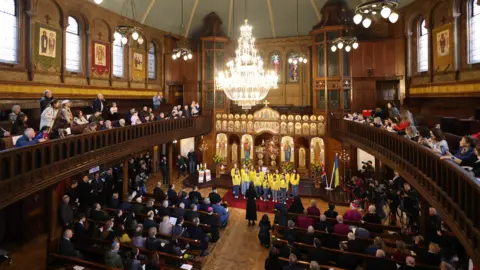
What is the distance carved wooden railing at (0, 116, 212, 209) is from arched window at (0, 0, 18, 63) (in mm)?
5642

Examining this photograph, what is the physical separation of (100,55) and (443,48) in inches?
702

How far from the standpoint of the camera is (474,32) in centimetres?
1206

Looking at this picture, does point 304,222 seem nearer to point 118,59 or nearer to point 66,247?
point 66,247

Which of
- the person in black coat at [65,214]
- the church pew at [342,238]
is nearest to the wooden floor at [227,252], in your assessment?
the church pew at [342,238]

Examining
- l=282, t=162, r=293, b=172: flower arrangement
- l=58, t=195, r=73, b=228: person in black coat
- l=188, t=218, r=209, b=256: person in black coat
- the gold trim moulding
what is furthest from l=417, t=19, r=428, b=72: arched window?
l=58, t=195, r=73, b=228: person in black coat

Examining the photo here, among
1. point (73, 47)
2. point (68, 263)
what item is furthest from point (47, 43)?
point (68, 263)

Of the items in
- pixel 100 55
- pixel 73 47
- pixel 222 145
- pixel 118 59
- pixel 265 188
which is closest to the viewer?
pixel 73 47

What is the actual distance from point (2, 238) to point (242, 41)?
11443 mm

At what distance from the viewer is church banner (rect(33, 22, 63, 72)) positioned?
13.1 metres

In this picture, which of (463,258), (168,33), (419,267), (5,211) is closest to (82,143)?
(5,211)

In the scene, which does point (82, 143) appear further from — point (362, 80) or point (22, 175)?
point (362, 80)

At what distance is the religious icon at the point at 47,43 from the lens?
43.6ft

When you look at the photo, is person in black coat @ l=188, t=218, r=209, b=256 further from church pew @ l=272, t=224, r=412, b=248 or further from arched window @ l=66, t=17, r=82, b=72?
arched window @ l=66, t=17, r=82, b=72

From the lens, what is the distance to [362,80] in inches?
721
